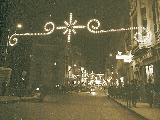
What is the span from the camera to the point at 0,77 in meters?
30.1

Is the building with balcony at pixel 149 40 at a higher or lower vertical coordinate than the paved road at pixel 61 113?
higher

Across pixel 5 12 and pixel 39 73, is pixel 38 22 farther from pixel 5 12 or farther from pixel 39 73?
pixel 5 12

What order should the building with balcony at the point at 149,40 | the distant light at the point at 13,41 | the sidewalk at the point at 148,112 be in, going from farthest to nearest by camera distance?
the building with balcony at the point at 149,40
the distant light at the point at 13,41
the sidewalk at the point at 148,112

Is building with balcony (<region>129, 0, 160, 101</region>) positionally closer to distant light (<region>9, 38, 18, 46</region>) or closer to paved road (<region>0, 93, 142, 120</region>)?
paved road (<region>0, 93, 142, 120</region>)

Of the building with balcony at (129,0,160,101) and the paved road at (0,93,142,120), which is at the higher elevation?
the building with balcony at (129,0,160,101)

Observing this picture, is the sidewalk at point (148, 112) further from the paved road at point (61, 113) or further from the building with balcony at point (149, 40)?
the building with balcony at point (149, 40)

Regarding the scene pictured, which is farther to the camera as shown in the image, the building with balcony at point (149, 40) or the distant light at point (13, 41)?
the building with balcony at point (149, 40)

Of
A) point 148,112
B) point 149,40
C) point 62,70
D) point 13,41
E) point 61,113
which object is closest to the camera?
point 61,113

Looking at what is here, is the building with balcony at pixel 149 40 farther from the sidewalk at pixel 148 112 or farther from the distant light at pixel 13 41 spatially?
the distant light at pixel 13 41

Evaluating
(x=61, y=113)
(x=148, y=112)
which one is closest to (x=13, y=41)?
(x=61, y=113)

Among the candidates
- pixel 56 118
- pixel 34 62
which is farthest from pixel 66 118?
pixel 34 62

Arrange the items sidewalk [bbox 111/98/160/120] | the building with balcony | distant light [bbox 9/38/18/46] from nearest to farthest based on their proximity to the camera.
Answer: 1. sidewalk [bbox 111/98/160/120]
2. distant light [bbox 9/38/18/46]
3. the building with balcony

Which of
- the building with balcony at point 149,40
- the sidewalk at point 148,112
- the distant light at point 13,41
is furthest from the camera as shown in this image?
the building with balcony at point 149,40

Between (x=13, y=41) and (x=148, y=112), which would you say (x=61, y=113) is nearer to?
(x=148, y=112)
